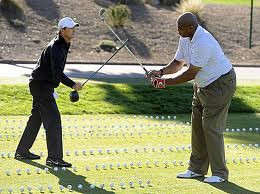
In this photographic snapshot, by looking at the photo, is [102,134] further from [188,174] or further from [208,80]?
[208,80]

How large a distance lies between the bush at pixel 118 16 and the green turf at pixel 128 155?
15000 mm

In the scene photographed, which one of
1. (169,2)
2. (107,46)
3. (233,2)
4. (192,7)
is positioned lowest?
(107,46)

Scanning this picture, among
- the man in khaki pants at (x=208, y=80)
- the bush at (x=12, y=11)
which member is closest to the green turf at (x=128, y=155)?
the man in khaki pants at (x=208, y=80)

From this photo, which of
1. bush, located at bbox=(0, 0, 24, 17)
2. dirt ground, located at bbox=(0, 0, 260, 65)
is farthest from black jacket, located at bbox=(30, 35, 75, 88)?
bush, located at bbox=(0, 0, 24, 17)

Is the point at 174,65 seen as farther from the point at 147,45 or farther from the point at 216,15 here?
the point at 216,15

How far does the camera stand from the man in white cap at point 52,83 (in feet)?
33.6

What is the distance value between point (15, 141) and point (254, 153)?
3597 millimetres

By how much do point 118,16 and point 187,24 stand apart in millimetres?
21761

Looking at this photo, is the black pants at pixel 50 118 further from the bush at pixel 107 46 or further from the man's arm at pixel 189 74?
the bush at pixel 107 46

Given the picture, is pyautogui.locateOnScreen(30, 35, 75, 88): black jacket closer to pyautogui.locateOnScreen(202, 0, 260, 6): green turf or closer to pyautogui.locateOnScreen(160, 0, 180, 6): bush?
pyautogui.locateOnScreen(160, 0, 180, 6): bush

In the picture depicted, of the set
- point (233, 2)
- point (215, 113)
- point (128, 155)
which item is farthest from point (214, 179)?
point (233, 2)

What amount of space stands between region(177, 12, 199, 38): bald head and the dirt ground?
1664cm

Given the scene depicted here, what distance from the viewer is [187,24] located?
9.48m

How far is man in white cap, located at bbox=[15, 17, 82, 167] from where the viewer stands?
10234 millimetres
